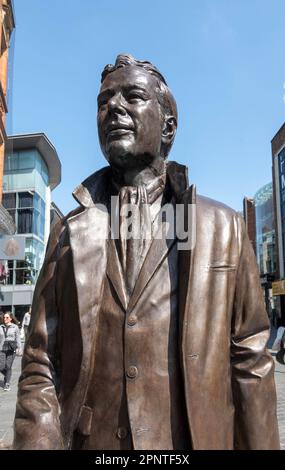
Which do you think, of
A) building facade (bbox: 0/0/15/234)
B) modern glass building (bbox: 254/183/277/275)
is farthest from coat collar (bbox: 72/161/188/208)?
modern glass building (bbox: 254/183/277/275)

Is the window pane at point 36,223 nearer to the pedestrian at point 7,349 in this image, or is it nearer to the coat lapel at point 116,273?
the pedestrian at point 7,349

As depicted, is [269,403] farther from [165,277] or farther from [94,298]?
[94,298]

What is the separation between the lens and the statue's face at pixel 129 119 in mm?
1960

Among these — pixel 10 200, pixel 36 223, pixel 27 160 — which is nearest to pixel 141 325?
pixel 10 200

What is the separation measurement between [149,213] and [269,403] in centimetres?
85

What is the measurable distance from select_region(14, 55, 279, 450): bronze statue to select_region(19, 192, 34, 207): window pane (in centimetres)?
3466

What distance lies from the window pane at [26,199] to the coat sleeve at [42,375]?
34.7m

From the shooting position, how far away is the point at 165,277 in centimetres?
188

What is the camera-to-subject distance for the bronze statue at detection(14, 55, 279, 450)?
1.71 m

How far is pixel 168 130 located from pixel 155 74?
0.77ft

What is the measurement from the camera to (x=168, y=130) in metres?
2.15

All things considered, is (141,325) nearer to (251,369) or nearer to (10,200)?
(251,369)
